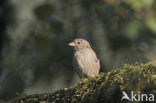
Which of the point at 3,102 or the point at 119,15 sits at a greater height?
the point at 119,15

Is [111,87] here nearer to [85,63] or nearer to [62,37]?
[85,63]

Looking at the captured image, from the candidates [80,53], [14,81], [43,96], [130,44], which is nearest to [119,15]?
[130,44]

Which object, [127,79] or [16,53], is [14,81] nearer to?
[16,53]

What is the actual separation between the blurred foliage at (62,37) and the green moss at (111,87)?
3.09ft

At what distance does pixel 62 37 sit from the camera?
8.09 metres

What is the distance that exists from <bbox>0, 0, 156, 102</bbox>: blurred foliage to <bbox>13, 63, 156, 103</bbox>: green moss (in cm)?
94

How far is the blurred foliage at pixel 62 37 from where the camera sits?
241 inches

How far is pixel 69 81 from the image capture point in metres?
7.62

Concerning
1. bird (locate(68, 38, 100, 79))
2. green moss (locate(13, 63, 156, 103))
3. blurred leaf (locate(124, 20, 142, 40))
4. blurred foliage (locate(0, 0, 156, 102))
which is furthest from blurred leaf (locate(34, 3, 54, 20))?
green moss (locate(13, 63, 156, 103))

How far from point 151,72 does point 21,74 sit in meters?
3.16

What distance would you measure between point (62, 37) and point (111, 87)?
4.61m

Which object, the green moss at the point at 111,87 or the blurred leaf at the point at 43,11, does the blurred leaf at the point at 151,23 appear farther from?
the green moss at the point at 111,87

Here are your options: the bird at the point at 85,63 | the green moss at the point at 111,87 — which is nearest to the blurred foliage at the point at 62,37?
the bird at the point at 85,63

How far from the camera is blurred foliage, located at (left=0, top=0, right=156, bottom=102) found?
611cm
